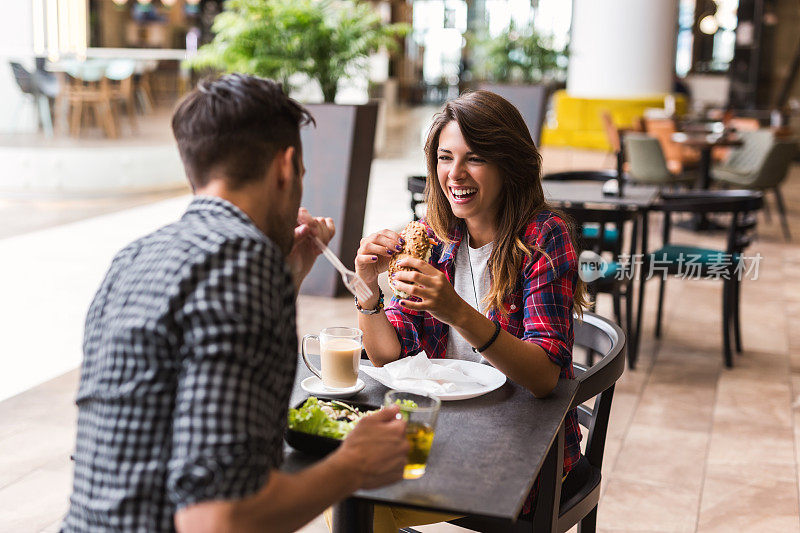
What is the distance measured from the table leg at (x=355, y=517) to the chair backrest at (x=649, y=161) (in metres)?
7.04

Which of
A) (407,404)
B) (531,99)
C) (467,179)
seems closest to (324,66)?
(531,99)

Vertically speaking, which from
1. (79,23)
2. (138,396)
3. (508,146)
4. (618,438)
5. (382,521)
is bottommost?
(618,438)

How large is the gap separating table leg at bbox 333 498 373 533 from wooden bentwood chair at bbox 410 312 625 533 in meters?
0.37

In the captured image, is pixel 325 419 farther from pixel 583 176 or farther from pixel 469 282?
pixel 583 176

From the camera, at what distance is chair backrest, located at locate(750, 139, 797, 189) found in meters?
7.93

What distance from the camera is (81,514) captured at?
3.64ft

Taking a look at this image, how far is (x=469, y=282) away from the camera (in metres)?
2.00

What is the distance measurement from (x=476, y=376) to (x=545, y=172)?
873cm

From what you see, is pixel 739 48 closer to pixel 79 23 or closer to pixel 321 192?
pixel 79 23

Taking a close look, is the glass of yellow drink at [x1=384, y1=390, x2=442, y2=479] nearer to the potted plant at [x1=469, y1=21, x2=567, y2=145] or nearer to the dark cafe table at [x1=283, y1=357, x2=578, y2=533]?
the dark cafe table at [x1=283, y1=357, x2=578, y2=533]

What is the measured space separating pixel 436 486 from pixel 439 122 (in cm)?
100

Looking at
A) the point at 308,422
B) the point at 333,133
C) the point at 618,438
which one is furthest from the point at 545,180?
the point at 308,422

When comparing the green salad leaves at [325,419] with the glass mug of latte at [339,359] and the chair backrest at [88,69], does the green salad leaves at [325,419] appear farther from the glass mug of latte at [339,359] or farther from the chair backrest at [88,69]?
the chair backrest at [88,69]

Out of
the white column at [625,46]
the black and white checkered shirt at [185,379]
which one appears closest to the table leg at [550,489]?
the black and white checkered shirt at [185,379]
